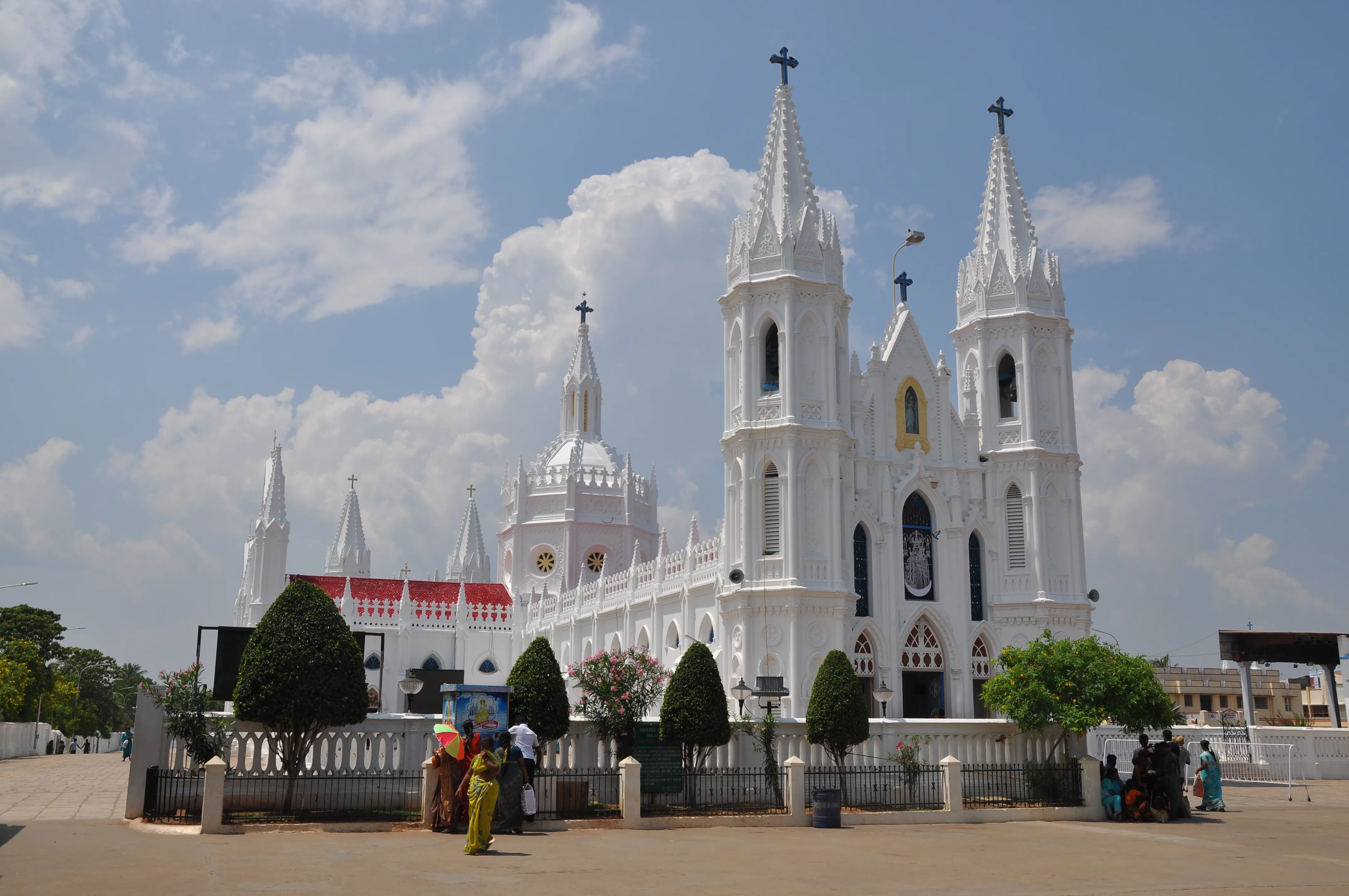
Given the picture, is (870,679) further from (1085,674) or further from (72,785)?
(72,785)

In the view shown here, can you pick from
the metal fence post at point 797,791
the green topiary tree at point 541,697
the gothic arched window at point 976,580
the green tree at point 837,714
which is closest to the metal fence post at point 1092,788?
the green tree at point 837,714

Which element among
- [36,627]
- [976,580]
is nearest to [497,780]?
[976,580]

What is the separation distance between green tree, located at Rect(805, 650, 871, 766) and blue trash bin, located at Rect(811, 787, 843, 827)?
2.86 m

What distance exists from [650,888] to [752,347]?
25.9 meters

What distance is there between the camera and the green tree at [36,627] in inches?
3302

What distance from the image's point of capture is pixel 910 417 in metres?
40.8

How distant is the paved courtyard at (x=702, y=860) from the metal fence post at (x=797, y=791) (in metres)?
0.71

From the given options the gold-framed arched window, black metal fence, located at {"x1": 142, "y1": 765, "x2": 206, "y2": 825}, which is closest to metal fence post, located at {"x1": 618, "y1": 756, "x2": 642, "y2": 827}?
black metal fence, located at {"x1": 142, "y1": 765, "x2": 206, "y2": 825}

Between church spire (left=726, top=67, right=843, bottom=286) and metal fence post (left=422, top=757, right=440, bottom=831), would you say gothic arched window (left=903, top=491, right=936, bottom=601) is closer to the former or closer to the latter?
church spire (left=726, top=67, right=843, bottom=286)

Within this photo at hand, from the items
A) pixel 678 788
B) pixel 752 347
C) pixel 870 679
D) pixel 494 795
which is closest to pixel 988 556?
pixel 870 679

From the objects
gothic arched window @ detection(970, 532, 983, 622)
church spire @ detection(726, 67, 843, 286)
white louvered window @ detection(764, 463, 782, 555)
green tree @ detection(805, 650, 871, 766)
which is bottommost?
green tree @ detection(805, 650, 871, 766)

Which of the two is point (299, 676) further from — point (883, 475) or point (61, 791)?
point (883, 475)

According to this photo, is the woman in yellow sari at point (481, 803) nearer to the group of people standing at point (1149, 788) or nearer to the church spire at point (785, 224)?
the group of people standing at point (1149, 788)

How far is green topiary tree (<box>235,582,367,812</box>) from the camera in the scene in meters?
20.4
